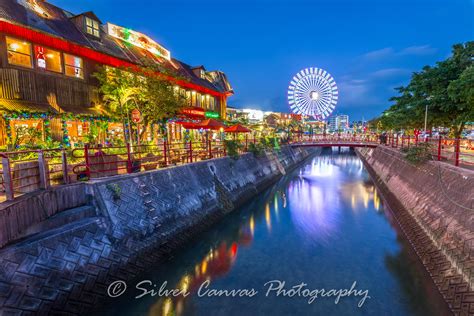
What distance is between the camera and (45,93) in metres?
15.9

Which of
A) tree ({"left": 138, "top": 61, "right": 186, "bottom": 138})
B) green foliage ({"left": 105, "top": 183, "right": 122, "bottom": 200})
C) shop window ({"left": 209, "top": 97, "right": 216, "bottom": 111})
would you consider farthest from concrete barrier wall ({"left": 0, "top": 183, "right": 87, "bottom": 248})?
shop window ({"left": 209, "top": 97, "right": 216, "bottom": 111})

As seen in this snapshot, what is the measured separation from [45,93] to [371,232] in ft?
70.4

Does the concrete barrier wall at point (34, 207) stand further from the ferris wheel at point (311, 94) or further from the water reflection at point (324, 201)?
the ferris wheel at point (311, 94)

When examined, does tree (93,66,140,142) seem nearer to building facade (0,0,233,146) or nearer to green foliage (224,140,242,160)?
building facade (0,0,233,146)

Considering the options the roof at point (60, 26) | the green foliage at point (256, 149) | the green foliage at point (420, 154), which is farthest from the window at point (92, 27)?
the green foliage at point (420, 154)

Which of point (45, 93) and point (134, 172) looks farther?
point (45, 93)

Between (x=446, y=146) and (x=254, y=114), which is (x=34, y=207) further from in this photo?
(x=254, y=114)

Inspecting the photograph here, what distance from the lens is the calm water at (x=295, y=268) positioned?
7.07 metres

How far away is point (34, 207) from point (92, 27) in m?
19.6

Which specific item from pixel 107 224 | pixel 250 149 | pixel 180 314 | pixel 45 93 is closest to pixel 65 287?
pixel 107 224

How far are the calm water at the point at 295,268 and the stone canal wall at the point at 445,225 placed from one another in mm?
531

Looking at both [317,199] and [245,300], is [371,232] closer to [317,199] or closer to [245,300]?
[317,199]

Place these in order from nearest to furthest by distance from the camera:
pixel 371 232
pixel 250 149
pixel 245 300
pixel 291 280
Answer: pixel 245 300 → pixel 291 280 → pixel 371 232 → pixel 250 149

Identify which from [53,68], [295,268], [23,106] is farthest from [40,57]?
[295,268]
